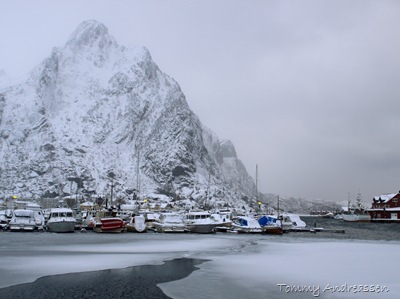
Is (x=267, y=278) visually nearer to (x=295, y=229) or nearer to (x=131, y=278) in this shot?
(x=131, y=278)

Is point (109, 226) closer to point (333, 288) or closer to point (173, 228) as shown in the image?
point (173, 228)

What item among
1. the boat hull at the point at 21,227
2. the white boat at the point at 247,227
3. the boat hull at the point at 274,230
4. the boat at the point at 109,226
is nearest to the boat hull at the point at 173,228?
the boat at the point at 109,226

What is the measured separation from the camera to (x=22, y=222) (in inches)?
2537

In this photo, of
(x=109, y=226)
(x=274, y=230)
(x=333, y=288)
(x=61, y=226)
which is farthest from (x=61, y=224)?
(x=333, y=288)

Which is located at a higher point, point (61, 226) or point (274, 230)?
point (61, 226)

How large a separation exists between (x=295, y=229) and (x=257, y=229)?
17785 mm

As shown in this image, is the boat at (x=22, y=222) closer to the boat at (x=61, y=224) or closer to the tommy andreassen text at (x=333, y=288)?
the boat at (x=61, y=224)

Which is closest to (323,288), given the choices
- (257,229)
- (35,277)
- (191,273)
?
(191,273)

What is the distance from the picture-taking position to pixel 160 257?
2948 centimetres

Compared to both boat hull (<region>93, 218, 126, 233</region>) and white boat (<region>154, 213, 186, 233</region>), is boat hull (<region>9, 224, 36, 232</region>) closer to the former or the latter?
boat hull (<region>93, 218, 126, 233</region>)

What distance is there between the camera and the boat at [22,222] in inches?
2506

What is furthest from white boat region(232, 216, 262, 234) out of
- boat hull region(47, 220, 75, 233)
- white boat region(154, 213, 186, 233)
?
boat hull region(47, 220, 75, 233)

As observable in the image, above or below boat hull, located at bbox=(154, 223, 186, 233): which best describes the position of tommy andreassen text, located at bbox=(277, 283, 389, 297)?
above

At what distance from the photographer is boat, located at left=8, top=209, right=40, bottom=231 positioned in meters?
63.7
